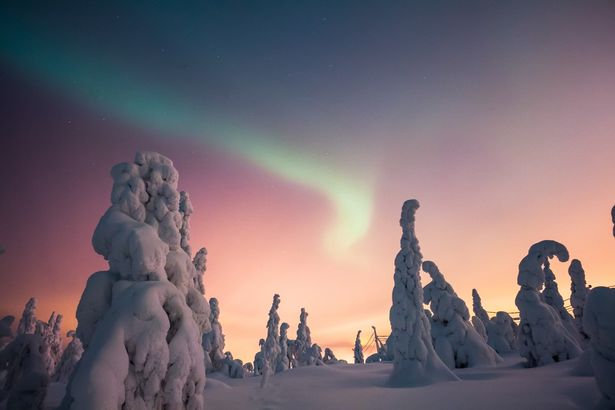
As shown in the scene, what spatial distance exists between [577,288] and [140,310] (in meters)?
34.3

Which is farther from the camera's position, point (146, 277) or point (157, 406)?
point (146, 277)

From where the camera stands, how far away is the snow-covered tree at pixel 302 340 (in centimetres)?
3984

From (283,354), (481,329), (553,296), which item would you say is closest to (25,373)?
(283,354)

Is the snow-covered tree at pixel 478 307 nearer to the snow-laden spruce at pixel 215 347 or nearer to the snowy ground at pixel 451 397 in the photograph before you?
the snowy ground at pixel 451 397

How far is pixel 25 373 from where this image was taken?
22.7 feet

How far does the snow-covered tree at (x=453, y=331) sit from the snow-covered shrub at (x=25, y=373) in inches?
746

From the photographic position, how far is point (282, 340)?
3581cm

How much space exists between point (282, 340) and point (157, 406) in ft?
109

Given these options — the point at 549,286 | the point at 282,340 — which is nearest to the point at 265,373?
the point at 282,340

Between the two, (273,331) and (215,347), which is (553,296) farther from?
(215,347)

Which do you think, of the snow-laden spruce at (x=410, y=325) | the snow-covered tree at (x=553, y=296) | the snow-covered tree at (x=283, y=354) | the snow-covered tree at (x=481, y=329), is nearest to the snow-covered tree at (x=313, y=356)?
the snow-covered tree at (x=283, y=354)

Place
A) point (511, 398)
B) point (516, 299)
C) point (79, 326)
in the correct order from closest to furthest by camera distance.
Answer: point (79, 326)
point (511, 398)
point (516, 299)

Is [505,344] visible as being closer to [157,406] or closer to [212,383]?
[212,383]

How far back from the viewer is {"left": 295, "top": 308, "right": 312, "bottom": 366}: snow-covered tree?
131 ft
